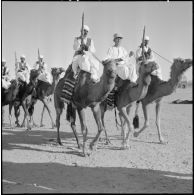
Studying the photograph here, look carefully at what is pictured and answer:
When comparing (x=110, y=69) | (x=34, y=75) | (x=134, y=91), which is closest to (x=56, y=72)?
(x=34, y=75)

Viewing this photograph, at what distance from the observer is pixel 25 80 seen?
13.5 meters

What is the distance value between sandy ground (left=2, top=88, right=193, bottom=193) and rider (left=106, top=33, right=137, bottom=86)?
1.89 metres

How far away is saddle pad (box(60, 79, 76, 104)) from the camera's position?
364 inches

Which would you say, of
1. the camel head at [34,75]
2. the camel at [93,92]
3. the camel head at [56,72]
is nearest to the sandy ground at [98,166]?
the camel at [93,92]

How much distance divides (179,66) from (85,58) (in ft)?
8.71

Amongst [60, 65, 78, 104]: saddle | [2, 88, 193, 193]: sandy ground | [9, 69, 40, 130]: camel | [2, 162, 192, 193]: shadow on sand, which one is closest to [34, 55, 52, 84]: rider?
[9, 69, 40, 130]: camel

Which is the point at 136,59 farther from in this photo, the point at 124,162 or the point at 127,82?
the point at 124,162

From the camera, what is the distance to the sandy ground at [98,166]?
6188mm

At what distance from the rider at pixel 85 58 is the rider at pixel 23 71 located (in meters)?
4.53

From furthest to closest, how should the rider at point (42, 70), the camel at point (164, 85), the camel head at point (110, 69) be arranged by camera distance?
the rider at point (42, 70) < the camel at point (164, 85) < the camel head at point (110, 69)

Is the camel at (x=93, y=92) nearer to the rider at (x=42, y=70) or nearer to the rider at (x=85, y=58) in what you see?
the rider at (x=85, y=58)

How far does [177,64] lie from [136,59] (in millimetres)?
1688

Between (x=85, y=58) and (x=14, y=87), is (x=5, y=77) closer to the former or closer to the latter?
(x=14, y=87)

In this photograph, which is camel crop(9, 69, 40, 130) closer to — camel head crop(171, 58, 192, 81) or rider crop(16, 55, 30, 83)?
rider crop(16, 55, 30, 83)
